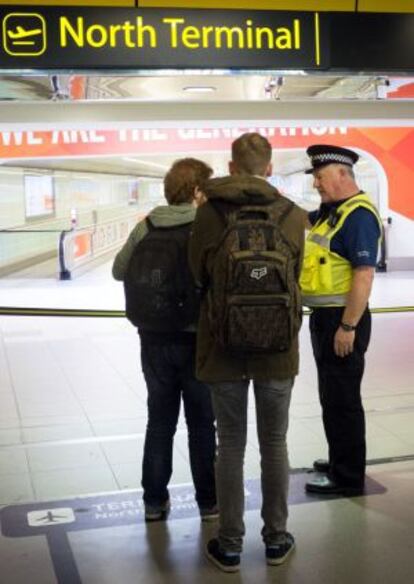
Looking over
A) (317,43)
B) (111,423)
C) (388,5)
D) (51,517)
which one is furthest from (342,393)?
(388,5)

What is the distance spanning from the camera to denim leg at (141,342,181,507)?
2.87 m

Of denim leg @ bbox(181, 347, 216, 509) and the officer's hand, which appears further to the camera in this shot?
the officer's hand

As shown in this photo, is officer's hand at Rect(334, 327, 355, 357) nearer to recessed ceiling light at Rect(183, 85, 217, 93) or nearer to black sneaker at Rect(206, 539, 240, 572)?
black sneaker at Rect(206, 539, 240, 572)

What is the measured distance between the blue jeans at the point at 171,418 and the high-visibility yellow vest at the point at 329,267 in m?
0.64

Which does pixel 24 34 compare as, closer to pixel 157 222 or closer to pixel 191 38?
pixel 191 38

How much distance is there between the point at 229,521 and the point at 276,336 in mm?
702

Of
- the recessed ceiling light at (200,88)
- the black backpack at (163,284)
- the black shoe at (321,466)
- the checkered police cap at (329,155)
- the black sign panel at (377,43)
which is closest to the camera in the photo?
the black backpack at (163,284)

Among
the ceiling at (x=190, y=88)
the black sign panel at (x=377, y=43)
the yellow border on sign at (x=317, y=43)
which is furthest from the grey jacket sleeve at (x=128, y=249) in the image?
the ceiling at (x=190, y=88)

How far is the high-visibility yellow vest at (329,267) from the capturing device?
3090mm

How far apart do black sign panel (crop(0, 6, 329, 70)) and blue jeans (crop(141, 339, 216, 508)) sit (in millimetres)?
1809

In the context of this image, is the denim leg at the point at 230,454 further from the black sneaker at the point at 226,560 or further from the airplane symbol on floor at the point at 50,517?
the airplane symbol on floor at the point at 50,517

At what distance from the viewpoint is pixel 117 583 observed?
98.9 inches

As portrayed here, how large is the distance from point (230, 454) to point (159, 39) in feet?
7.88

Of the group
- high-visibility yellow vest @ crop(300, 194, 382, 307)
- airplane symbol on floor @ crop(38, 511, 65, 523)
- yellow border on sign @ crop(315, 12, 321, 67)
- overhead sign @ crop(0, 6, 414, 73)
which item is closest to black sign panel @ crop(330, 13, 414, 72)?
overhead sign @ crop(0, 6, 414, 73)
